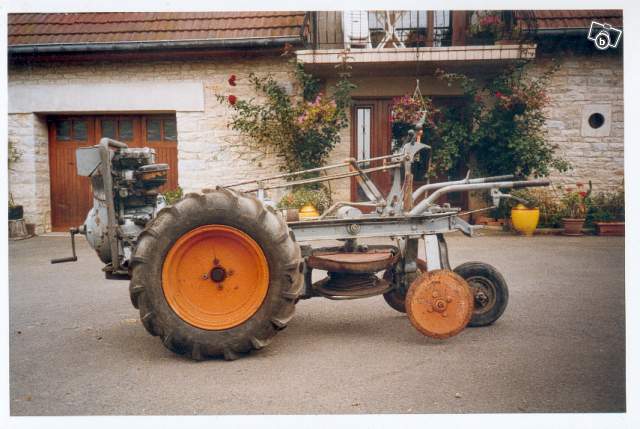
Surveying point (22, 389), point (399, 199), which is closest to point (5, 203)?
point (22, 389)

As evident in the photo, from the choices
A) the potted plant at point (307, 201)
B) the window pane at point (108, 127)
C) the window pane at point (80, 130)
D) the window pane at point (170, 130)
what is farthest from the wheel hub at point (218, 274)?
the window pane at point (80, 130)

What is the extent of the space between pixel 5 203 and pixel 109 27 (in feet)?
20.1

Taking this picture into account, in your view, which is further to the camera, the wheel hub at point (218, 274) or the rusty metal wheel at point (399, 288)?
the rusty metal wheel at point (399, 288)

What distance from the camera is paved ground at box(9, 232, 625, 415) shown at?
105 inches

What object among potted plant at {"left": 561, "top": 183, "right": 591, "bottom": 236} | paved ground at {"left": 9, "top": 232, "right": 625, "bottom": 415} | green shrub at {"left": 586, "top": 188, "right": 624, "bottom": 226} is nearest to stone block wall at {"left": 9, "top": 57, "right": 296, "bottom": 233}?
paved ground at {"left": 9, "top": 232, "right": 625, "bottom": 415}

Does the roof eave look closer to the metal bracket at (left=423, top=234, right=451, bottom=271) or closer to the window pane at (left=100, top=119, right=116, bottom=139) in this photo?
the window pane at (left=100, top=119, right=116, bottom=139)

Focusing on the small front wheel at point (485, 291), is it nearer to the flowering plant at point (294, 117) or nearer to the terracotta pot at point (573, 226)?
the terracotta pot at point (573, 226)

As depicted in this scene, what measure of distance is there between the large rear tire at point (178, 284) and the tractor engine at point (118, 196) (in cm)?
44

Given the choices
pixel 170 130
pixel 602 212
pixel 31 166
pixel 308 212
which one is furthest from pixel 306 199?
pixel 31 166

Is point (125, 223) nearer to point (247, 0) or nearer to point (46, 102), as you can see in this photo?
point (247, 0)

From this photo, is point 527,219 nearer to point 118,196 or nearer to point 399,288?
point 399,288

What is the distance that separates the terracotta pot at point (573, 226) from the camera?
737cm

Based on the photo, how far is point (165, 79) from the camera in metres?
8.76

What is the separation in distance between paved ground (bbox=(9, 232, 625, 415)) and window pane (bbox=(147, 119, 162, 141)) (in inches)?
186
